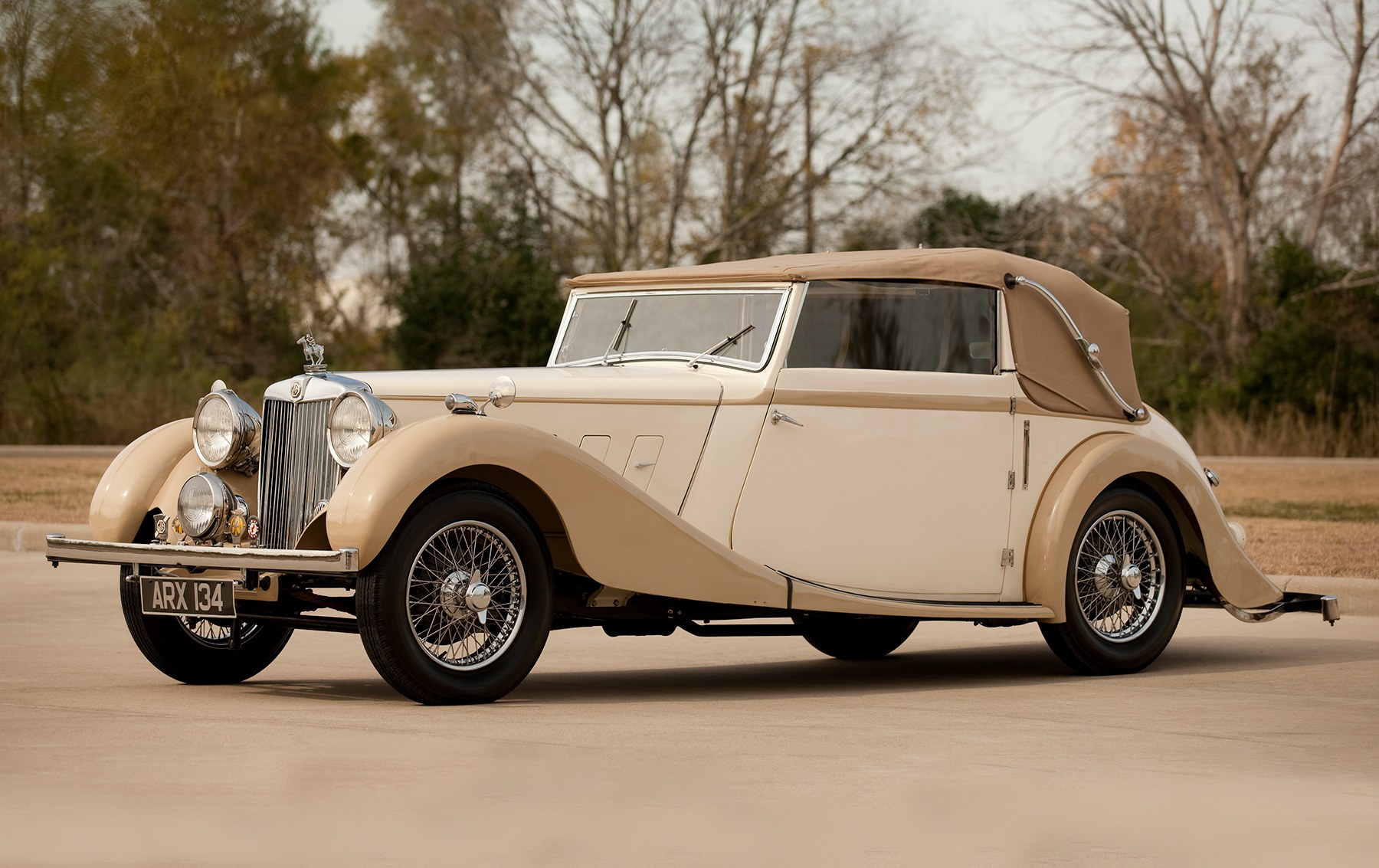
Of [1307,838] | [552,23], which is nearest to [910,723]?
[1307,838]

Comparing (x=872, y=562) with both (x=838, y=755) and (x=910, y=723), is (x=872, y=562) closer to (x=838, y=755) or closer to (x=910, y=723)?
Result: (x=910, y=723)

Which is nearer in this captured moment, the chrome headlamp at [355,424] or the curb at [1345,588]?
the chrome headlamp at [355,424]

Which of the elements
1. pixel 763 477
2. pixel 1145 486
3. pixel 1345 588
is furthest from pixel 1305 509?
pixel 763 477

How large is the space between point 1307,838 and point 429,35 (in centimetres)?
3263

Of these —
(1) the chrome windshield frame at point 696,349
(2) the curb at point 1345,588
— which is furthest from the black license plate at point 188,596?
(2) the curb at point 1345,588

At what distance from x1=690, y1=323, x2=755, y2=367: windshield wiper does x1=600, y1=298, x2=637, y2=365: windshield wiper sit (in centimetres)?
60

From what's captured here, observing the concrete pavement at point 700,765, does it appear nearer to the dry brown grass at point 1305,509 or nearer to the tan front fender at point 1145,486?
the tan front fender at point 1145,486

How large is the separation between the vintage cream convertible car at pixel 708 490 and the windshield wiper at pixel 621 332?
0.09ft

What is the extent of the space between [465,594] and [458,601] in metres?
0.04

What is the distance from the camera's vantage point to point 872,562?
25.8 ft

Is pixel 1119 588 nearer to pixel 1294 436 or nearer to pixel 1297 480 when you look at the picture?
pixel 1297 480

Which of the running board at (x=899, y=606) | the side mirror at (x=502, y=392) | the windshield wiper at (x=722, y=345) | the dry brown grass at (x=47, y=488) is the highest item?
the windshield wiper at (x=722, y=345)

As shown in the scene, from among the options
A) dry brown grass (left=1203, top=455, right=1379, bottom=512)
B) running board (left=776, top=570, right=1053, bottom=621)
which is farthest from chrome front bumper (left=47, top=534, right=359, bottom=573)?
dry brown grass (left=1203, top=455, right=1379, bottom=512)

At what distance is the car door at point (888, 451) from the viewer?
25.2 ft
